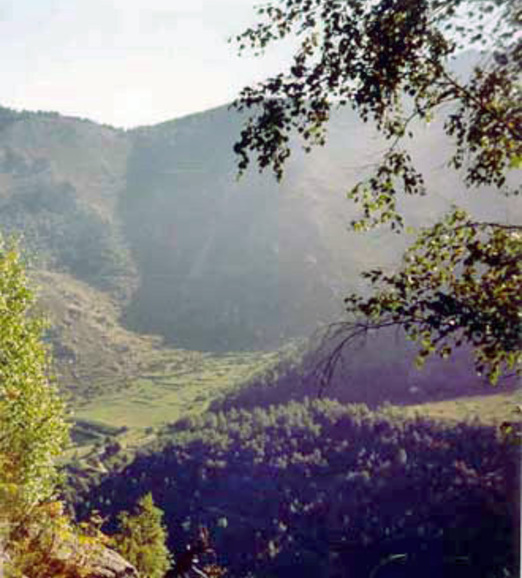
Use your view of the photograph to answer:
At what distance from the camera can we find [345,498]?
6964 inches

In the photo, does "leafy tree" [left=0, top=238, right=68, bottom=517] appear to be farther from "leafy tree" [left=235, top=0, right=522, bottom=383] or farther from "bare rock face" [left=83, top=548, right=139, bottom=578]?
"leafy tree" [left=235, top=0, right=522, bottom=383]

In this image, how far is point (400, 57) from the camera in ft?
24.0

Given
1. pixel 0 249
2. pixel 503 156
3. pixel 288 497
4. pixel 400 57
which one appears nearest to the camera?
pixel 400 57

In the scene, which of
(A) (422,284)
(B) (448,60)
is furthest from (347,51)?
(A) (422,284)

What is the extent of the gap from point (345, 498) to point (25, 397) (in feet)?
545

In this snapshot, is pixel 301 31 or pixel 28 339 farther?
pixel 28 339

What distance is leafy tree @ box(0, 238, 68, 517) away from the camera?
2000 cm

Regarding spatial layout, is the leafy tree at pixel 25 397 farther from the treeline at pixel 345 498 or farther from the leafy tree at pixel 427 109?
the treeline at pixel 345 498

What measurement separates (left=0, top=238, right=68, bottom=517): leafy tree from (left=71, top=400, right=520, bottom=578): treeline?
136 meters

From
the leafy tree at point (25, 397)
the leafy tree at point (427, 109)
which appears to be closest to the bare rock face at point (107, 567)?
the leafy tree at point (25, 397)

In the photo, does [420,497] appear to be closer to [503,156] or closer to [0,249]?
[0,249]

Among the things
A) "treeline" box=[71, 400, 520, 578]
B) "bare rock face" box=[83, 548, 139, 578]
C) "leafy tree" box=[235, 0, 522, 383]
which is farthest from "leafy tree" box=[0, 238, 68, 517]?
"treeline" box=[71, 400, 520, 578]

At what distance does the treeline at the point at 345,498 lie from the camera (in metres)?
160

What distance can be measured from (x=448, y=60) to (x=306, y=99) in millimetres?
1614
